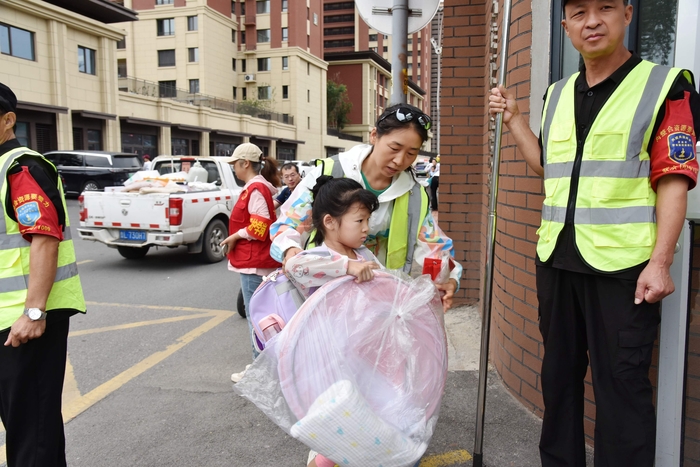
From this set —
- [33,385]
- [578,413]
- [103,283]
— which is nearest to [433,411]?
[578,413]

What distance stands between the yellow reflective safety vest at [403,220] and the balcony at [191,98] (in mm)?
32556

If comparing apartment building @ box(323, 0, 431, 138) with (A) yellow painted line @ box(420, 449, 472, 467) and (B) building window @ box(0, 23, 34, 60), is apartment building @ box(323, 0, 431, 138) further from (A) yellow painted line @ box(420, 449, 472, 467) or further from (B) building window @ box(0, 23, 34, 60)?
(A) yellow painted line @ box(420, 449, 472, 467)

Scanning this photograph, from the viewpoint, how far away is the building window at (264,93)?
5016 cm

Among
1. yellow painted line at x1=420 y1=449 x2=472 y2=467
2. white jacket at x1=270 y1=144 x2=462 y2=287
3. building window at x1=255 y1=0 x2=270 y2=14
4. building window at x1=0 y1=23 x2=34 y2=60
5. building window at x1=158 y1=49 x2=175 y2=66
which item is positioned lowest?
yellow painted line at x1=420 y1=449 x2=472 y2=467

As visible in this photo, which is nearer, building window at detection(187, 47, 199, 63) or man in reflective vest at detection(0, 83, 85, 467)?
man in reflective vest at detection(0, 83, 85, 467)

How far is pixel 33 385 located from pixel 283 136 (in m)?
46.4

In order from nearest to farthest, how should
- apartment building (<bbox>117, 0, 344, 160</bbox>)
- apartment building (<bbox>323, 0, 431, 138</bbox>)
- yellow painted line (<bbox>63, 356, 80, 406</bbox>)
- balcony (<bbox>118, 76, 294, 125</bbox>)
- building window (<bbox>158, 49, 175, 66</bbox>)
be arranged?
1. yellow painted line (<bbox>63, 356, 80, 406</bbox>)
2. balcony (<bbox>118, 76, 294, 125</bbox>)
3. apartment building (<bbox>117, 0, 344, 160</bbox>)
4. building window (<bbox>158, 49, 175, 66</bbox>)
5. apartment building (<bbox>323, 0, 431, 138</bbox>)

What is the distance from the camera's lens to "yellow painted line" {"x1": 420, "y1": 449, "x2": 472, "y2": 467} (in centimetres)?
286

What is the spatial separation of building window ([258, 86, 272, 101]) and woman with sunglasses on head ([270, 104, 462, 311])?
4954 centimetres

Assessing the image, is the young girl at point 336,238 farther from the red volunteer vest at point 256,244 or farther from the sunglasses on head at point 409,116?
the red volunteer vest at point 256,244

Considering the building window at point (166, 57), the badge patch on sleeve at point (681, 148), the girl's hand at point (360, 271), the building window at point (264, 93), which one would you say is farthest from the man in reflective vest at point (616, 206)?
the building window at point (264, 93)

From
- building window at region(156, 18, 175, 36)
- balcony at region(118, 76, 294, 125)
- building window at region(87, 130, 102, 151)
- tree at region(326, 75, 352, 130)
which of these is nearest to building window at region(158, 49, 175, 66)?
building window at region(156, 18, 175, 36)

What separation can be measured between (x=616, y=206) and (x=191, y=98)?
3911 cm

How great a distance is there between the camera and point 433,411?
2.16 meters
